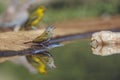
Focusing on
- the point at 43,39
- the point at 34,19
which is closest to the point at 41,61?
the point at 43,39

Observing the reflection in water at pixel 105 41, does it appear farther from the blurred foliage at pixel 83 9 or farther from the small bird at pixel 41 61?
the blurred foliage at pixel 83 9

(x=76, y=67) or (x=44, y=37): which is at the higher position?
(x=44, y=37)

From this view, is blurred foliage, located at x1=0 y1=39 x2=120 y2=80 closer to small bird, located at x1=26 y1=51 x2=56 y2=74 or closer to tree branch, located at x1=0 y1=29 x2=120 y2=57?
small bird, located at x1=26 y1=51 x2=56 y2=74

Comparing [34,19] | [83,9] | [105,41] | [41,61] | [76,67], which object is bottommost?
[76,67]

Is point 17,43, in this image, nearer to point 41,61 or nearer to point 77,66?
point 41,61

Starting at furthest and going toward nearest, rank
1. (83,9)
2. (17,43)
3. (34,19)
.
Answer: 1. (83,9)
2. (34,19)
3. (17,43)

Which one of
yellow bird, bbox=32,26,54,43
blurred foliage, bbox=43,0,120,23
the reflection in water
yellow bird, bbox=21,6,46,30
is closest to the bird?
yellow bird, bbox=32,26,54,43

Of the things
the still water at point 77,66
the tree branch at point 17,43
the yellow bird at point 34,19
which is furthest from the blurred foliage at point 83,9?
the still water at point 77,66
